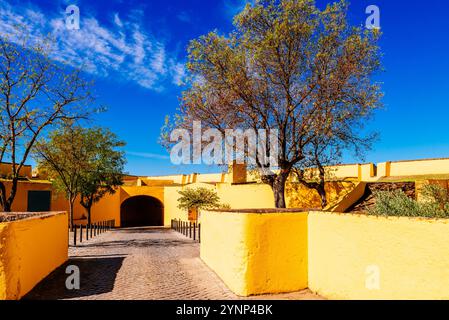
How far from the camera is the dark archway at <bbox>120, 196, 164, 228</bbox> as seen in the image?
41.6 meters

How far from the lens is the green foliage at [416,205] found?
8672mm

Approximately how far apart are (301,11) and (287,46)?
1.64m

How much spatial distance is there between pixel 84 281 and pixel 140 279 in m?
1.47

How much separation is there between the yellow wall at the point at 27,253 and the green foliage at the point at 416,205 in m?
7.86

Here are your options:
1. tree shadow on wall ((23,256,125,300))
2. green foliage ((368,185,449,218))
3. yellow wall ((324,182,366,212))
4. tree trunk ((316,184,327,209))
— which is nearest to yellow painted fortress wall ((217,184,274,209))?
tree trunk ((316,184,327,209))

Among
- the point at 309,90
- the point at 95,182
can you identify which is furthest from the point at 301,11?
the point at 95,182

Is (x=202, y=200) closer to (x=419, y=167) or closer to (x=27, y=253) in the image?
(x=419, y=167)

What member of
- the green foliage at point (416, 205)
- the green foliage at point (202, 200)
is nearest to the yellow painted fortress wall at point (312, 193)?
the green foliage at point (202, 200)

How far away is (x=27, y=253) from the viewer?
25.7 feet

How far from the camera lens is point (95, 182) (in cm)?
2638

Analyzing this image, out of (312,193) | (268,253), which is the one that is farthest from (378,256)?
(312,193)

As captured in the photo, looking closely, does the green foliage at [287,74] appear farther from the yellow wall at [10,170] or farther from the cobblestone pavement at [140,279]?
the yellow wall at [10,170]

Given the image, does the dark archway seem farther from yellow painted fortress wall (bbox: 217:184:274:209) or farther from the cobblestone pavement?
the cobblestone pavement

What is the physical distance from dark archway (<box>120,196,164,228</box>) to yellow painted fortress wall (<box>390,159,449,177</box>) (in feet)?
84.8
